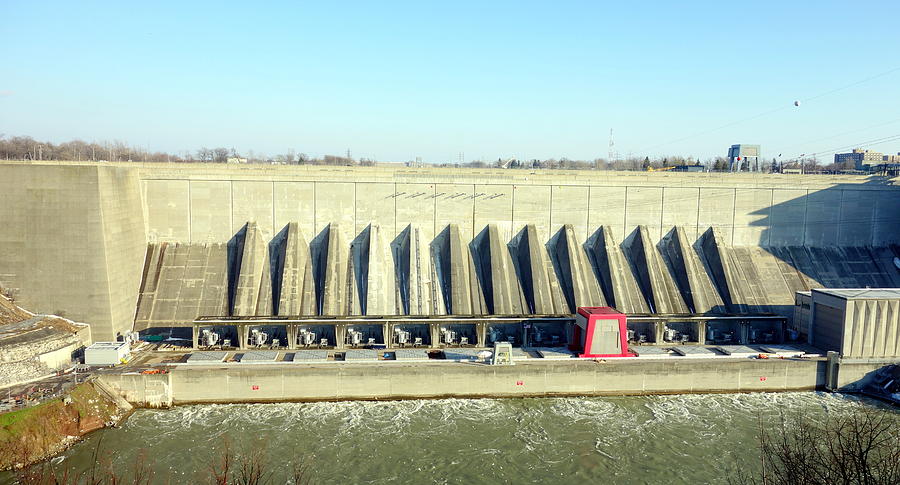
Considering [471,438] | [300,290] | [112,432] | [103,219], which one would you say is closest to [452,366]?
[471,438]

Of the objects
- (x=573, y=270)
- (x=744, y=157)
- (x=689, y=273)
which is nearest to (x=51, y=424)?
(x=573, y=270)

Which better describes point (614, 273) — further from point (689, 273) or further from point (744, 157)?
point (744, 157)

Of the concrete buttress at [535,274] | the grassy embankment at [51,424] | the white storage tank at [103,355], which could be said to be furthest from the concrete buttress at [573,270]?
the grassy embankment at [51,424]

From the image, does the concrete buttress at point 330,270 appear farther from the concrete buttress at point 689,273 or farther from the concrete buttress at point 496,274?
the concrete buttress at point 689,273

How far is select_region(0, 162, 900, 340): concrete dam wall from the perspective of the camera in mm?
31875

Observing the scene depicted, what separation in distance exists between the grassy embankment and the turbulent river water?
2.14 feet

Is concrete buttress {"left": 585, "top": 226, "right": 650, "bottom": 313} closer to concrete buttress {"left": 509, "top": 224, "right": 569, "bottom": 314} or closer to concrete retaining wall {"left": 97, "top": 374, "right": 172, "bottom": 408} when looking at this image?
concrete buttress {"left": 509, "top": 224, "right": 569, "bottom": 314}

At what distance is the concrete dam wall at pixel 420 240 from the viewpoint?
3188cm

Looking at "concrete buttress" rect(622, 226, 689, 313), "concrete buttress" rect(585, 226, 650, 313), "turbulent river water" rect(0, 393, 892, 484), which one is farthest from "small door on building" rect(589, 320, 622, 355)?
"concrete buttress" rect(622, 226, 689, 313)

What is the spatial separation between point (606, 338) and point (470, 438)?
1051cm

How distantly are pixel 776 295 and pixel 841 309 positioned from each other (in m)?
9.41

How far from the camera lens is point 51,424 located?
2391 centimetres

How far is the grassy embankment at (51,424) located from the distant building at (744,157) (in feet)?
176

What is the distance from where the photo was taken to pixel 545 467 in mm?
23031
